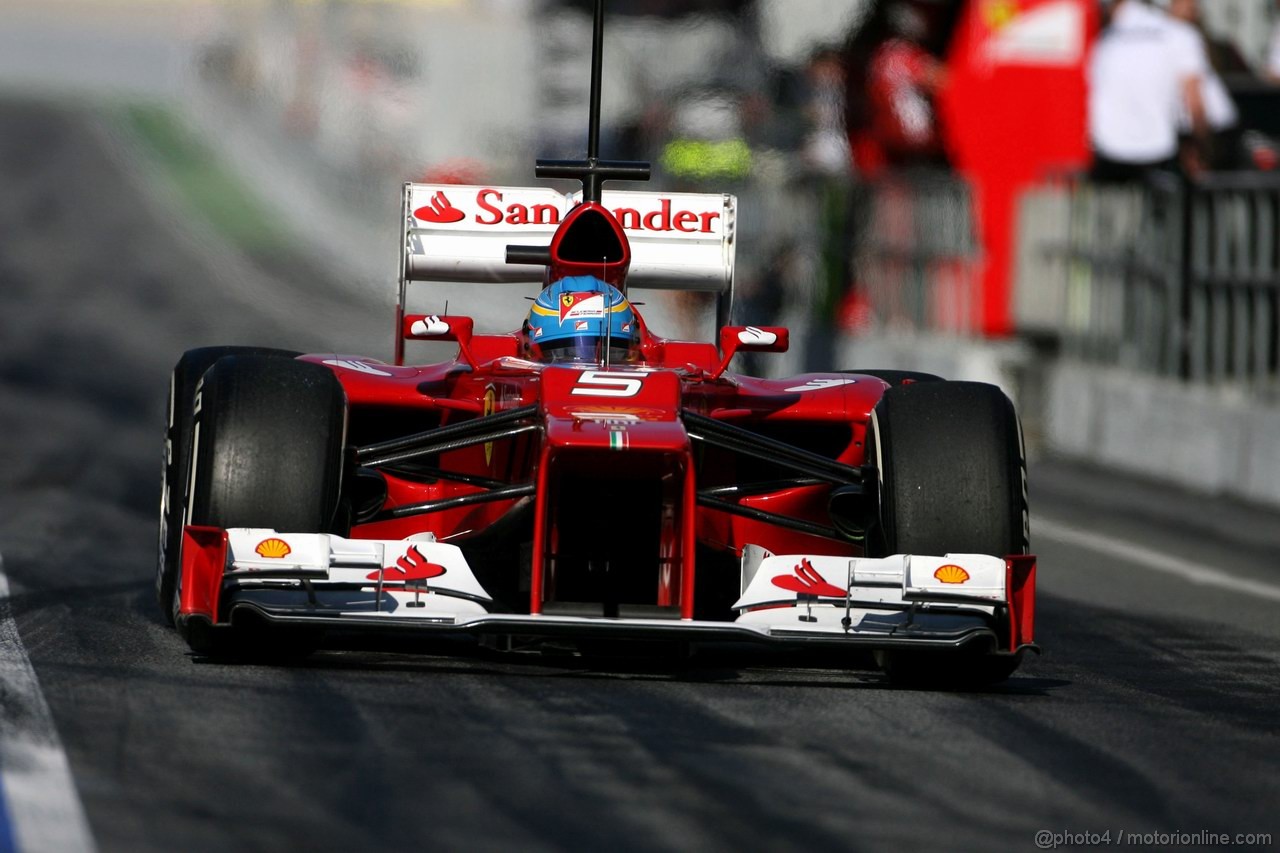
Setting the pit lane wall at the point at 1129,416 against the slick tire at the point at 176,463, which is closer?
the slick tire at the point at 176,463

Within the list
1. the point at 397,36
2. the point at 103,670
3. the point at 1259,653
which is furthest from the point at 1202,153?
the point at 397,36

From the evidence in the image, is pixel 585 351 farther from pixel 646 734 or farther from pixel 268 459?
pixel 646 734

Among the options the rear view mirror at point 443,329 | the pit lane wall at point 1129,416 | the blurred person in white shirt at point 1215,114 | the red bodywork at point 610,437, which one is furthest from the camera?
the blurred person in white shirt at point 1215,114

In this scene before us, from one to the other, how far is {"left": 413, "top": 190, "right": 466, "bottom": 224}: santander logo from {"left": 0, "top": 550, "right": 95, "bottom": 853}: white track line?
3.22 meters

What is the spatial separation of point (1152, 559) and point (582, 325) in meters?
4.23

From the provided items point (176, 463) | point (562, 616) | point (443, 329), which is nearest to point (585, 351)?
point (443, 329)

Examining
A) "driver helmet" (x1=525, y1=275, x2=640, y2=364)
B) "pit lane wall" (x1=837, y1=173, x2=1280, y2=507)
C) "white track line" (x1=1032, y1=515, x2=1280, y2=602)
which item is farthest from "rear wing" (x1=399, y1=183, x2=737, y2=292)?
"pit lane wall" (x1=837, y1=173, x2=1280, y2=507)

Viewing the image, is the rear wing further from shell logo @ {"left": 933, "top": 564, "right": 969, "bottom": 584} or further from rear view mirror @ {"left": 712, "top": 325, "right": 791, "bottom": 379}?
shell logo @ {"left": 933, "top": 564, "right": 969, "bottom": 584}

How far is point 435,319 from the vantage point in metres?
A: 8.34

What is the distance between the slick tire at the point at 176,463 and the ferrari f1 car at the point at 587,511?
0.02 metres

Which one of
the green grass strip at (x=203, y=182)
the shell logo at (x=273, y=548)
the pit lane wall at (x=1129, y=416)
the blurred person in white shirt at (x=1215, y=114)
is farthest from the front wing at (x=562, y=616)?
the green grass strip at (x=203, y=182)

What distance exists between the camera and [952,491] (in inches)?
279

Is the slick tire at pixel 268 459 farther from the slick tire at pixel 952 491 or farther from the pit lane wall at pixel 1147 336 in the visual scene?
the pit lane wall at pixel 1147 336

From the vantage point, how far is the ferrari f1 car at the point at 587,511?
22.2 feet
